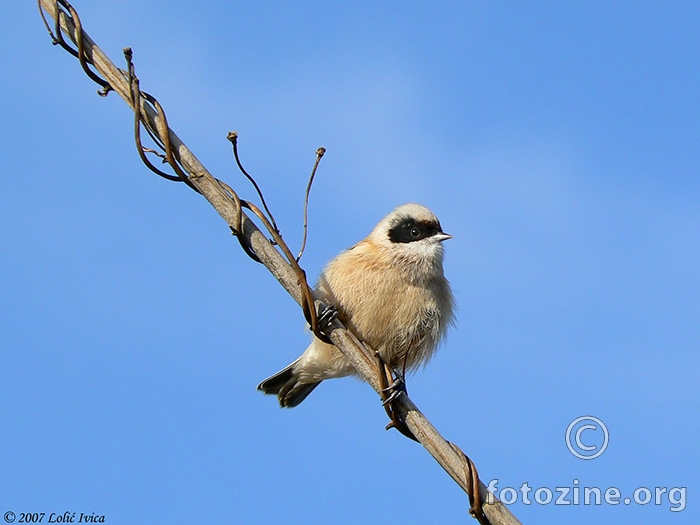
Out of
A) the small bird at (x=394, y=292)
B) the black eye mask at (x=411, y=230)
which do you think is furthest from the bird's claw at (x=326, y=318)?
the black eye mask at (x=411, y=230)

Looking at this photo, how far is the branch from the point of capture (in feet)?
11.9

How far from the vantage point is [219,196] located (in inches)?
148

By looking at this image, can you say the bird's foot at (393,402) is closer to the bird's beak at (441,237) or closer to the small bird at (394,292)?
the small bird at (394,292)

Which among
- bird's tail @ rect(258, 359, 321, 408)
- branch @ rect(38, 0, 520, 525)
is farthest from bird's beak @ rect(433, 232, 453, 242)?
branch @ rect(38, 0, 520, 525)

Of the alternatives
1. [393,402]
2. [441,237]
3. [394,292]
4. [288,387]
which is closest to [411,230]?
[441,237]

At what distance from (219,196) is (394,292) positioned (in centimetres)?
203

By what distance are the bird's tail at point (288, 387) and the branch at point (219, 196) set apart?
111 inches

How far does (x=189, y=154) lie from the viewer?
3801mm

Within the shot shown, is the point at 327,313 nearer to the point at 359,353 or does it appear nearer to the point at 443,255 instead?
the point at 359,353

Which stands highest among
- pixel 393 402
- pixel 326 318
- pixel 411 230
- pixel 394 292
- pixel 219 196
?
pixel 411 230

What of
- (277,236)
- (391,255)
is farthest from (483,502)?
(391,255)

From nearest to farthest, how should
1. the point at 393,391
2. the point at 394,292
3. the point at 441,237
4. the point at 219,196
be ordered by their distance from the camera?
the point at 393,391, the point at 219,196, the point at 394,292, the point at 441,237

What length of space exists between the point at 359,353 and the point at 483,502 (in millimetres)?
849

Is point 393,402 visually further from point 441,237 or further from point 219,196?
point 441,237
